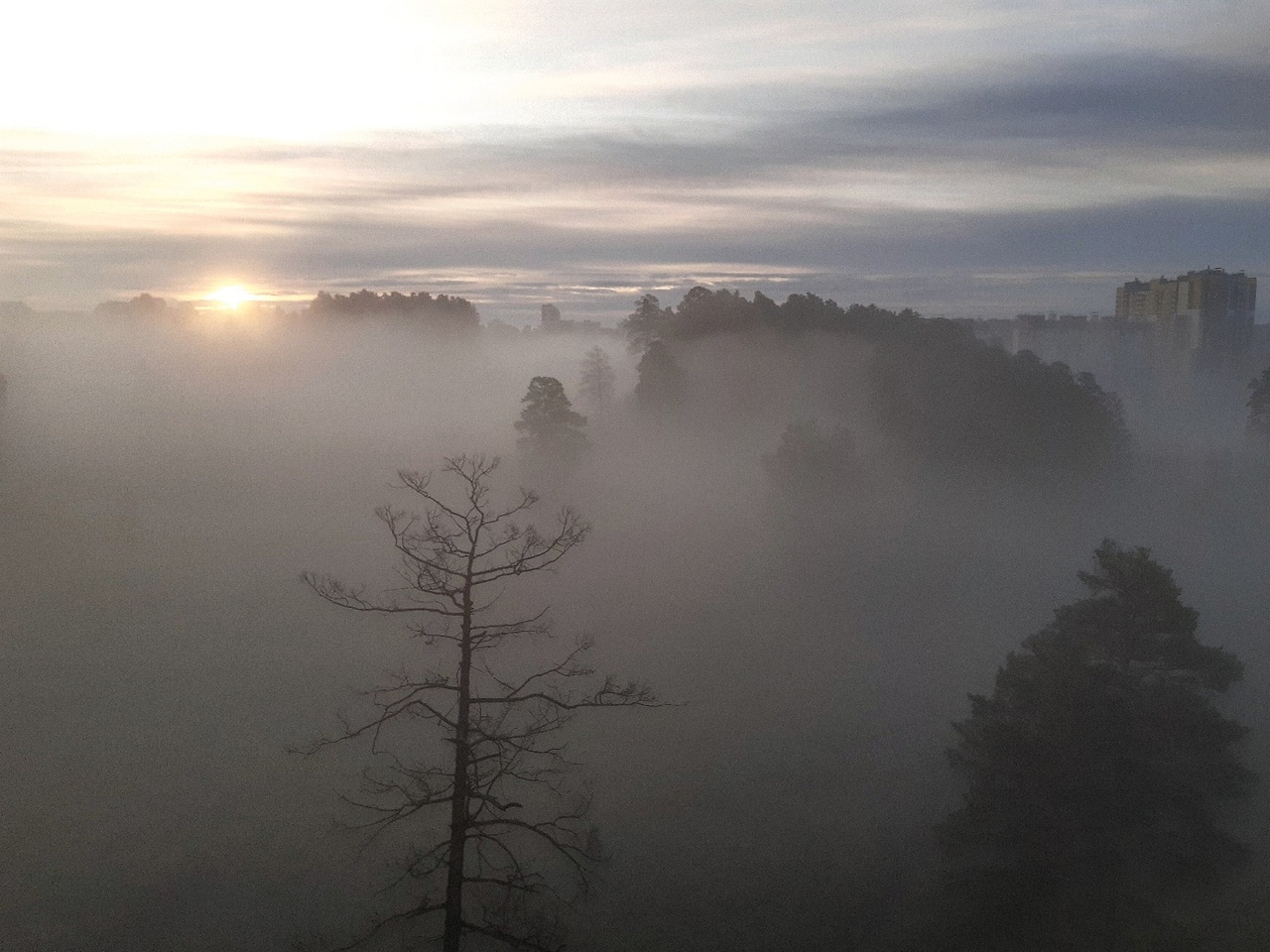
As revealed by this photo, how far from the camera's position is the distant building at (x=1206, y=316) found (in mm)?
84062

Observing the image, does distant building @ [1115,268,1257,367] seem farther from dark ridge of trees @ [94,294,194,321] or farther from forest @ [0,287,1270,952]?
dark ridge of trees @ [94,294,194,321]

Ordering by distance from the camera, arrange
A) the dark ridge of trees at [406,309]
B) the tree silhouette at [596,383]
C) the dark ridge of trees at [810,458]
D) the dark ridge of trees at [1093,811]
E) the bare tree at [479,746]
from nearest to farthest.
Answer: the bare tree at [479,746] < the dark ridge of trees at [1093,811] < the dark ridge of trees at [810,458] < the tree silhouette at [596,383] < the dark ridge of trees at [406,309]

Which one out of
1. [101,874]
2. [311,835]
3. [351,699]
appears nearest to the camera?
[101,874]

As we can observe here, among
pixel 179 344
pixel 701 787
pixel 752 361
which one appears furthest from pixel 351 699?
pixel 179 344

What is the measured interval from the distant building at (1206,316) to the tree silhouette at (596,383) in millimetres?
55453

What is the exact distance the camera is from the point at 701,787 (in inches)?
925

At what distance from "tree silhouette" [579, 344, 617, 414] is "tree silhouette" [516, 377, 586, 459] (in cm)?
1475

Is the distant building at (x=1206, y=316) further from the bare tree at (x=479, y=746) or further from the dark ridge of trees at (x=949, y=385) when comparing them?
the bare tree at (x=479, y=746)

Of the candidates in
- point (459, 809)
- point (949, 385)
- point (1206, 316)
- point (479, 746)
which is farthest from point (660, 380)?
point (1206, 316)

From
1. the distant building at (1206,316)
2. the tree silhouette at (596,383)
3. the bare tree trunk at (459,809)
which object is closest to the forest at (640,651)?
the bare tree trunk at (459,809)

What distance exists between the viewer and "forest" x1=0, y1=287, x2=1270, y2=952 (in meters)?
17.2

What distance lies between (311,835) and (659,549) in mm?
23621

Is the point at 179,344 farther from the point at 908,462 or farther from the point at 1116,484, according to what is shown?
the point at 1116,484

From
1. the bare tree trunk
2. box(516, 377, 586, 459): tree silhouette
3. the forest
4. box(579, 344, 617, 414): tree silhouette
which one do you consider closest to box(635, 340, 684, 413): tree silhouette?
the forest
